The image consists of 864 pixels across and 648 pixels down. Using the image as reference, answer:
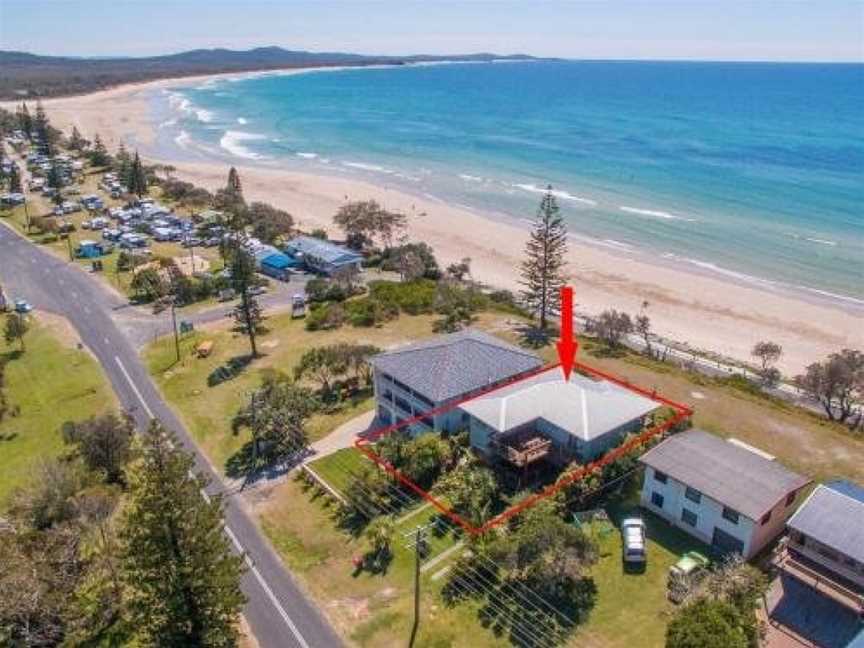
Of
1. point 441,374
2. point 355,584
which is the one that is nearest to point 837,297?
point 441,374

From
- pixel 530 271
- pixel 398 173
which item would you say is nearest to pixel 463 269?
pixel 530 271

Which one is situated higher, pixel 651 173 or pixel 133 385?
pixel 651 173

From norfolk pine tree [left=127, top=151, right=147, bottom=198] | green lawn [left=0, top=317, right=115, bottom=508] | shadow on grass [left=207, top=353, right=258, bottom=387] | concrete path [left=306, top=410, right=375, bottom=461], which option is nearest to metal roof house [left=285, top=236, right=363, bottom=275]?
shadow on grass [left=207, top=353, right=258, bottom=387]

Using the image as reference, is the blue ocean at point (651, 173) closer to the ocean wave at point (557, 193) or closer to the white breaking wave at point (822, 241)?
the white breaking wave at point (822, 241)

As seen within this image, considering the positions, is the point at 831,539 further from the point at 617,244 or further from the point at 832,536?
the point at 617,244

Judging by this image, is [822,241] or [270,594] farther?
[822,241]

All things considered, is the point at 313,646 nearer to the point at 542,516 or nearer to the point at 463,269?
the point at 542,516

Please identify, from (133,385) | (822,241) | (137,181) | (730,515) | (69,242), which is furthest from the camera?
(137,181)
